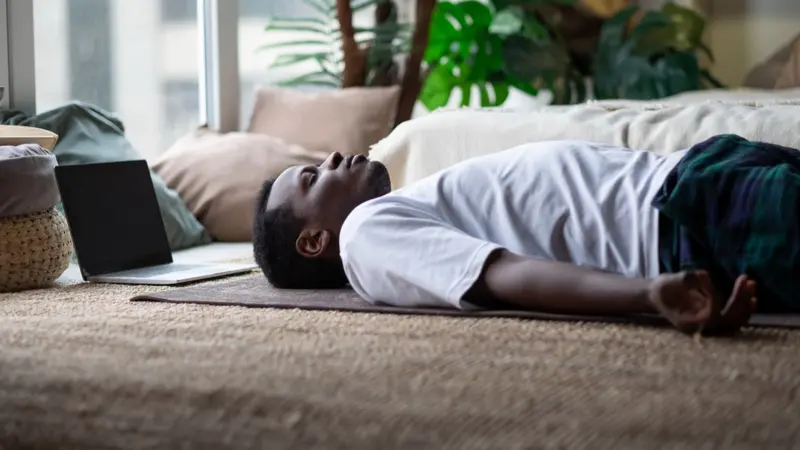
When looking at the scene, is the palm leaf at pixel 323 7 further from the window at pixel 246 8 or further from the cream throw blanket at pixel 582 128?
the cream throw blanket at pixel 582 128

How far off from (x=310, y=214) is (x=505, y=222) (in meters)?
0.33

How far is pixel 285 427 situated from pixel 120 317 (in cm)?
63

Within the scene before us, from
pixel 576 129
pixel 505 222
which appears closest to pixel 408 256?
pixel 505 222

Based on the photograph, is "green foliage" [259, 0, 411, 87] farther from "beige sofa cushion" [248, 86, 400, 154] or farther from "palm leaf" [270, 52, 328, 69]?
"beige sofa cushion" [248, 86, 400, 154]

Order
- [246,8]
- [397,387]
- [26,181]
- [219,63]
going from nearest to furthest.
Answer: [397,387] → [26,181] → [219,63] → [246,8]

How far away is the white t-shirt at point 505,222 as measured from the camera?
5.06 feet

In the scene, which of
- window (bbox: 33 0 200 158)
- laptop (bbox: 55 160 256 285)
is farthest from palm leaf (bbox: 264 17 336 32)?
laptop (bbox: 55 160 256 285)

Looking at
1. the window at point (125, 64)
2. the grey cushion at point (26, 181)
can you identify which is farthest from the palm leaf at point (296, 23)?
the grey cushion at point (26, 181)

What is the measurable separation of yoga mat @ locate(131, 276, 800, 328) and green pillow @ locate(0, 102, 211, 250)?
0.73m

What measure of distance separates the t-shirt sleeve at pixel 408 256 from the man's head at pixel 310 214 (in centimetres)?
12

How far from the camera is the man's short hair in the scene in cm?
180

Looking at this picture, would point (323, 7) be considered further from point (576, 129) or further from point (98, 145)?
point (576, 129)

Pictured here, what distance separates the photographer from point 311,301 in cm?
169

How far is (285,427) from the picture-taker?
1007mm
